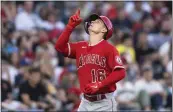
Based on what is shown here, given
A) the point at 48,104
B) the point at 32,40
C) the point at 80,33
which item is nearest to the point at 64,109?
the point at 48,104

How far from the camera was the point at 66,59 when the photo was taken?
12.2 metres

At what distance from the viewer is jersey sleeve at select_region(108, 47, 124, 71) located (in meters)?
5.87

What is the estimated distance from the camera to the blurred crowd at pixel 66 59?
10.3 meters

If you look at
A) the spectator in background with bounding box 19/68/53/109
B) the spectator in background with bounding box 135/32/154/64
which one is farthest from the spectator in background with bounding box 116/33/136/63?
the spectator in background with bounding box 19/68/53/109

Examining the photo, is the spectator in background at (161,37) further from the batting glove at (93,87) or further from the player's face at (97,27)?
the batting glove at (93,87)

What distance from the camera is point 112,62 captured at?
593cm

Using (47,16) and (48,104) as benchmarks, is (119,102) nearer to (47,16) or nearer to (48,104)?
(48,104)

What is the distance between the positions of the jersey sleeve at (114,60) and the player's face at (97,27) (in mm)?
246

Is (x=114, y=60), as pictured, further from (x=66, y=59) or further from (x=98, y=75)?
(x=66, y=59)

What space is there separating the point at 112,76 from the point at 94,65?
1.08 ft

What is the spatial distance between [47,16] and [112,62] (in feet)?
25.5

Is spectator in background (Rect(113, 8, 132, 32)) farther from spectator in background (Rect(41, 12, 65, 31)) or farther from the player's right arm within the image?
the player's right arm

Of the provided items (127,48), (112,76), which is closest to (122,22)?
(127,48)

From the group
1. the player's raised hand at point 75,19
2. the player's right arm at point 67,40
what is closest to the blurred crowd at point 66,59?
the player's right arm at point 67,40
